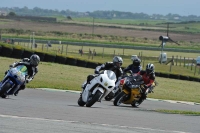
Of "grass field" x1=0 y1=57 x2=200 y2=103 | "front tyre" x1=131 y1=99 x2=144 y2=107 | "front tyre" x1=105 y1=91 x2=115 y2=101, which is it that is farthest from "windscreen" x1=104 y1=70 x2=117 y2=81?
"grass field" x1=0 y1=57 x2=200 y2=103

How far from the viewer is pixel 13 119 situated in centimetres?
1002

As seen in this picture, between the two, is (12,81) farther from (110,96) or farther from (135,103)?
(135,103)

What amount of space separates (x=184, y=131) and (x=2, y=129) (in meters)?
3.39

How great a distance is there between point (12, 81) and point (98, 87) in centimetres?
221

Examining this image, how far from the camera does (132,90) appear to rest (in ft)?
58.0

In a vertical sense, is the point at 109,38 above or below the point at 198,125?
below

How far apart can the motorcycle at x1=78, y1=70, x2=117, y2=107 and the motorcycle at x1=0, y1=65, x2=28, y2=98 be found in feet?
5.44

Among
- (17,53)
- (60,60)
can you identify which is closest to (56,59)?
(60,60)

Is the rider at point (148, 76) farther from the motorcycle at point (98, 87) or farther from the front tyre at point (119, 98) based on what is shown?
the motorcycle at point (98, 87)

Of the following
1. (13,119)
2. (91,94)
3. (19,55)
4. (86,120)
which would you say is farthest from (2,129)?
(19,55)

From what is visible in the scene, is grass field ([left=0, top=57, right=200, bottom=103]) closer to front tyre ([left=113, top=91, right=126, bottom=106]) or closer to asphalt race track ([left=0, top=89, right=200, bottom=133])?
front tyre ([left=113, top=91, right=126, bottom=106])

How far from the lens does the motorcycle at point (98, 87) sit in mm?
14867

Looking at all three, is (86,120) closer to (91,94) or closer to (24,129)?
(24,129)

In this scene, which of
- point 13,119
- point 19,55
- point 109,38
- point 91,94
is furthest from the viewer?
point 109,38
